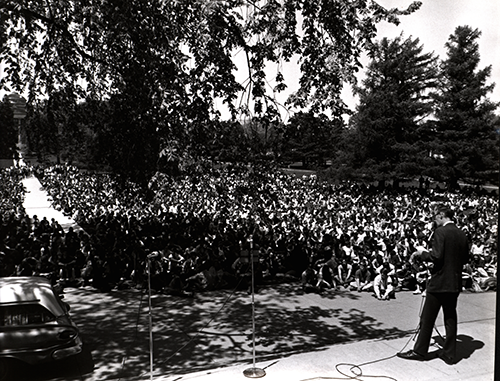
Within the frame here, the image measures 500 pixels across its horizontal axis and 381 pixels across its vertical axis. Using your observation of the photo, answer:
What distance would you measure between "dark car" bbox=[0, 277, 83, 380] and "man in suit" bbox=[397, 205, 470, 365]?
13.7 ft

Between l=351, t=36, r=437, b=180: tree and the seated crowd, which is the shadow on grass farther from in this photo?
l=351, t=36, r=437, b=180: tree

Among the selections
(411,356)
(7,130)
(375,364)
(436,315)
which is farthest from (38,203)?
(436,315)

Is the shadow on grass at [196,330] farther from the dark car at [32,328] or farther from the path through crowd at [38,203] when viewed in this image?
the path through crowd at [38,203]

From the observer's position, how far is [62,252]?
1127 centimetres

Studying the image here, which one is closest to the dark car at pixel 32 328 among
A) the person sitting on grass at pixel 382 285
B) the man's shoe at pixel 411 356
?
the man's shoe at pixel 411 356

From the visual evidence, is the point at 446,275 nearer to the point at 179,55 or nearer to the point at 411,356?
the point at 411,356

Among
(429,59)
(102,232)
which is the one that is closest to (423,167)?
(429,59)

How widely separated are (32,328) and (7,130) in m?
5.70

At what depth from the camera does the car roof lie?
5492 millimetres

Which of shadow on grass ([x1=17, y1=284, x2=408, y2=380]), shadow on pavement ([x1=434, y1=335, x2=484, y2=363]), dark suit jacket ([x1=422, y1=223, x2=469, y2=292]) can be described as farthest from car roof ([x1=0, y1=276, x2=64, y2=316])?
shadow on pavement ([x1=434, y1=335, x2=484, y2=363])

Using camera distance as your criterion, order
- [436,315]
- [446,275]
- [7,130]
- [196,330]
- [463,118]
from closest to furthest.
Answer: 1. [446,275]
2. [436,315]
3. [196,330]
4. [7,130]
5. [463,118]

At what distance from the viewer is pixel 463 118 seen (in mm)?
25438

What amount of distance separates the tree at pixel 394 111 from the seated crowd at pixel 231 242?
711cm

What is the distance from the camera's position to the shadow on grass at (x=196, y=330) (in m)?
5.85
